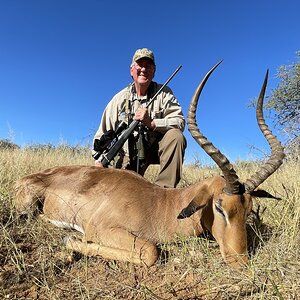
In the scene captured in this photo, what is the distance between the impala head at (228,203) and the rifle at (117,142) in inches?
78.7

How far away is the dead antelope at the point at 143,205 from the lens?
3152mm

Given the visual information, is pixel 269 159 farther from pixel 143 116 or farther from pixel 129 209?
pixel 143 116

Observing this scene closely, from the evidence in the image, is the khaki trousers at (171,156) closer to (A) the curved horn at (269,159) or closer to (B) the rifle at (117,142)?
(B) the rifle at (117,142)

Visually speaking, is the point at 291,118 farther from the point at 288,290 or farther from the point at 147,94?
the point at 288,290

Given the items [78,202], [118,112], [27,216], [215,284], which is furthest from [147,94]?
[215,284]

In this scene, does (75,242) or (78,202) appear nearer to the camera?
(75,242)

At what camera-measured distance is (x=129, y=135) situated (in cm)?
531

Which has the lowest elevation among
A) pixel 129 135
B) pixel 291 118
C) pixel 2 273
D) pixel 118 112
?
pixel 2 273

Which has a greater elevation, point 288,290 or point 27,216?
point 27,216

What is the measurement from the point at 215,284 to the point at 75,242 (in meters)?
1.39

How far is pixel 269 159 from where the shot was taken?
3.69 meters

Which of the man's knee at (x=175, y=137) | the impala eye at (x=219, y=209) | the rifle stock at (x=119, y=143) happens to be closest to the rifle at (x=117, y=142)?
the rifle stock at (x=119, y=143)

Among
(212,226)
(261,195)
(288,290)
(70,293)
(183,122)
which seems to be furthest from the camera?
(183,122)

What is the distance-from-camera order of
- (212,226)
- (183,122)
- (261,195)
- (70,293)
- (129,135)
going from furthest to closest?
(183,122), (129,135), (261,195), (212,226), (70,293)
